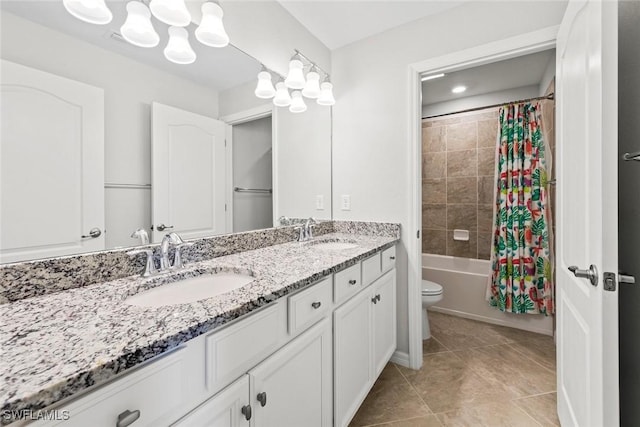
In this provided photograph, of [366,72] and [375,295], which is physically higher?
[366,72]

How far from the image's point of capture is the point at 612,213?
86 cm

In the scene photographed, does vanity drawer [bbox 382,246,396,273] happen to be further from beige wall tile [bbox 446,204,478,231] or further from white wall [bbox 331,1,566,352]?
beige wall tile [bbox 446,204,478,231]

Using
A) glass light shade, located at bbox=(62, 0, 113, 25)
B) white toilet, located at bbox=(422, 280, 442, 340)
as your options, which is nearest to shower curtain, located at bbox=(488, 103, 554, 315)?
white toilet, located at bbox=(422, 280, 442, 340)

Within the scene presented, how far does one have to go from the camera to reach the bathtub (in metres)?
2.52

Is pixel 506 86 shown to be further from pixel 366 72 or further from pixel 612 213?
pixel 612 213

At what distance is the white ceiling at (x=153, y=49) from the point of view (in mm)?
840

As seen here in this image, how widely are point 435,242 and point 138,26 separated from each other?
124 inches

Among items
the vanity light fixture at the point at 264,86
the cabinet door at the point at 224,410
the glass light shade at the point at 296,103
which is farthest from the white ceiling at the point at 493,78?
the cabinet door at the point at 224,410

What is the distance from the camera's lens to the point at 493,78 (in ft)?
8.81

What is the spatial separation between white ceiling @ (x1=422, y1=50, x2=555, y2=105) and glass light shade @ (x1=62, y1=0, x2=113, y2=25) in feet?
7.51

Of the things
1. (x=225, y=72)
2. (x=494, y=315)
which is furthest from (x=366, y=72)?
(x=494, y=315)

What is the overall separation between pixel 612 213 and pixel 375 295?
104 cm

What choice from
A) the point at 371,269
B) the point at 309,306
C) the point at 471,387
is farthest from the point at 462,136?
the point at 309,306

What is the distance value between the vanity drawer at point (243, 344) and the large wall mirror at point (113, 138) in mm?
610
